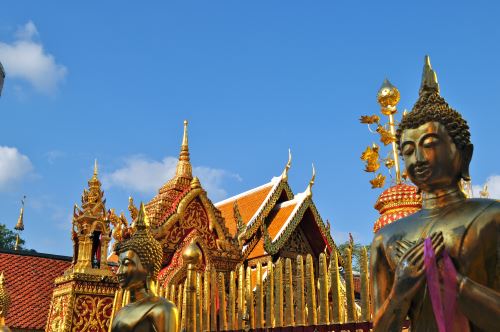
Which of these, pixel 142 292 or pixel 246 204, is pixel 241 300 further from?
pixel 246 204

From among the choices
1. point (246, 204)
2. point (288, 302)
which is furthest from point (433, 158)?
point (246, 204)

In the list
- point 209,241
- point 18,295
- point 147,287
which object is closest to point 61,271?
point 18,295

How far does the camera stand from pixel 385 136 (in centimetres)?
624

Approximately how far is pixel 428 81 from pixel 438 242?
2.78 feet

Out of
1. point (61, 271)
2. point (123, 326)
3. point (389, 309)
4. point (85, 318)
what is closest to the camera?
point (389, 309)

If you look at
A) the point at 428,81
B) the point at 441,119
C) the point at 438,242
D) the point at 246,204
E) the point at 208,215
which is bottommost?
the point at 438,242

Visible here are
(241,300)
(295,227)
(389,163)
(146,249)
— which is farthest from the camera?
(295,227)

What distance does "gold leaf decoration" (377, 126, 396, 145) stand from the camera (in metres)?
6.18

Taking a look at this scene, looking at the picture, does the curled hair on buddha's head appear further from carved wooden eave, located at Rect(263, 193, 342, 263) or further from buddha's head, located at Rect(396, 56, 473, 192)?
carved wooden eave, located at Rect(263, 193, 342, 263)

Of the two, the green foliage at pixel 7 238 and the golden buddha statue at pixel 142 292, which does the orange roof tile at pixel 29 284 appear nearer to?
the golden buddha statue at pixel 142 292

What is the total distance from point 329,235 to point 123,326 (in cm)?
876

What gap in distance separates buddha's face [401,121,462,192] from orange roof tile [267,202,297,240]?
31.9ft

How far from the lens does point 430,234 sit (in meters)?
2.21

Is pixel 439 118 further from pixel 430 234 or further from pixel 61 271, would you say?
pixel 61 271
